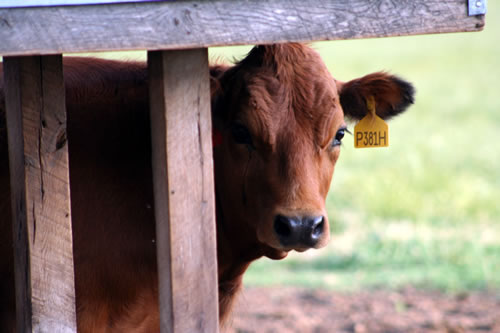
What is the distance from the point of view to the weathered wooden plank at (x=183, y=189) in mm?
2809

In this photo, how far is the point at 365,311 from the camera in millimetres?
6844

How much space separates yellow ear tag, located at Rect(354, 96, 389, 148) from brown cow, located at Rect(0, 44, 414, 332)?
0.51m

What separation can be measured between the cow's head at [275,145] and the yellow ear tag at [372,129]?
51 cm

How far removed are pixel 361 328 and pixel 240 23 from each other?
13.8 feet

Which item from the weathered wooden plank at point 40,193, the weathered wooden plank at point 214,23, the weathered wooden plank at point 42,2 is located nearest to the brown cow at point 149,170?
the weathered wooden plank at point 40,193

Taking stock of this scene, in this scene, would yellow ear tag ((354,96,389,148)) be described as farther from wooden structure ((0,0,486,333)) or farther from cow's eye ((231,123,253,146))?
wooden structure ((0,0,486,333))

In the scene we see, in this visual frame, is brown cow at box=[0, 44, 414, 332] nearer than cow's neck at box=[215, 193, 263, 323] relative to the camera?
Yes

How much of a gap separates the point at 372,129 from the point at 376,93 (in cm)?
21

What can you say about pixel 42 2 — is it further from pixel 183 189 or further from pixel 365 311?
pixel 365 311

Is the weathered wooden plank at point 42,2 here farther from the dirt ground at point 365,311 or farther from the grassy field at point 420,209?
the dirt ground at point 365,311

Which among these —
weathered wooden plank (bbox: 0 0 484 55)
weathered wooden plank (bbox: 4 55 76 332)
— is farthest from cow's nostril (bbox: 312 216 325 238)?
weathered wooden plank (bbox: 4 55 76 332)

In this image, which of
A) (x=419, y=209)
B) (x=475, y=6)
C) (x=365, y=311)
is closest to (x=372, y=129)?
(x=475, y=6)

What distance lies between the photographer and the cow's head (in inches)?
138

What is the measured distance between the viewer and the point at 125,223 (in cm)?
378
